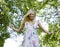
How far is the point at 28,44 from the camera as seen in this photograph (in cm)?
466

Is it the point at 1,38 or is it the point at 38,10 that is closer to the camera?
the point at 38,10

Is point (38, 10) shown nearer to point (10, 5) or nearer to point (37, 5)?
point (37, 5)

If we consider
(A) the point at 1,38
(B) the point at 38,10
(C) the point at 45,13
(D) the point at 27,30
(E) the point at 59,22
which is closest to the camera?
(D) the point at 27,30

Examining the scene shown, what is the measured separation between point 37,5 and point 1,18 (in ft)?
4.58

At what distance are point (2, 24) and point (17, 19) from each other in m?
0.79

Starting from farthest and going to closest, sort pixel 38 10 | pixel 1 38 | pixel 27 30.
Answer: pixel 1 38, pixel 38 10, pixel 27 30

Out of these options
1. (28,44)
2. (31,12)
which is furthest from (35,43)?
(31,12)

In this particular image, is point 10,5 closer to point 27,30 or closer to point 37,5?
point 37,5

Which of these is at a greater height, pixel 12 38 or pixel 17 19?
pixel 17 19

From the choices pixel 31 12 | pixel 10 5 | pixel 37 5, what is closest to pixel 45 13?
pixel 37 5

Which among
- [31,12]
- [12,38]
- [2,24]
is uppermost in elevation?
[31,12]

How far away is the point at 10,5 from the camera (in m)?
9.84

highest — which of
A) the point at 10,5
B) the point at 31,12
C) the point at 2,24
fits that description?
the point at 31,12

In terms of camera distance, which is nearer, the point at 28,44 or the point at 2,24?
the point at 28,44
